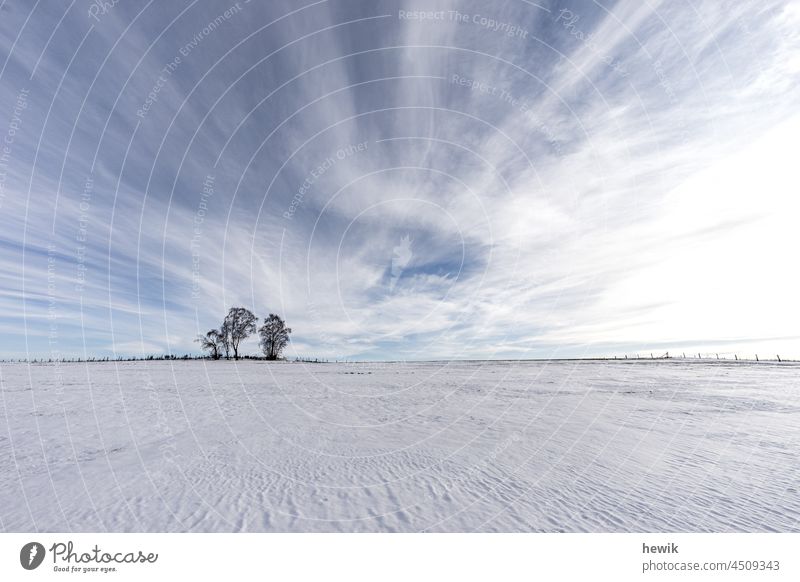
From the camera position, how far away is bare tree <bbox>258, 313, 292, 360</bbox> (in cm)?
8581

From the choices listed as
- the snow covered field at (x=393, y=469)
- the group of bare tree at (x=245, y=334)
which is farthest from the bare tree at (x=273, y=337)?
the snow covered field at (x=393, y=469)

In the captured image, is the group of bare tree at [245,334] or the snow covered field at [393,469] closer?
the snow covered field at [393,469]

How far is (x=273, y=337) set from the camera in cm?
8575

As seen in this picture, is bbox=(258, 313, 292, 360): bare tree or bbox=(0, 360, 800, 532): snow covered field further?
bbox=(258, 313, 292, 360): bare tree

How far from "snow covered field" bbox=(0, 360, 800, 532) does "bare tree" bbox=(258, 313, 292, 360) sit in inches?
2863

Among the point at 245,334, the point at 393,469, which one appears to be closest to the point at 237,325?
the point at 245,334

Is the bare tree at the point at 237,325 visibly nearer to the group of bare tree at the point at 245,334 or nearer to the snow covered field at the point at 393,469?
the group of bare tree at the point at 245,334

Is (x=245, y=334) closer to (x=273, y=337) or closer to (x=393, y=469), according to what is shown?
(x=273, y=337)

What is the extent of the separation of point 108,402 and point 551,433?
19488mm

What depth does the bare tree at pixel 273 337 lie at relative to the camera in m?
85.8

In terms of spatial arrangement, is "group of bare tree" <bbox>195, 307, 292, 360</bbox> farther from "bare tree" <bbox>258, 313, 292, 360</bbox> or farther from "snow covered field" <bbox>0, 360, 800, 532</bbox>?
"snow covered field" <bbox>0, 360, 800, 532</bbox>

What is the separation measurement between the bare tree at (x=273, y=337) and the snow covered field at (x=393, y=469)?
7273 centimetres

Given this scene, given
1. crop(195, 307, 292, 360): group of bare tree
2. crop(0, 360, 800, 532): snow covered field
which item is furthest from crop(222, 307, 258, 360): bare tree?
crop(0, 360, 800, 532): snow covered field

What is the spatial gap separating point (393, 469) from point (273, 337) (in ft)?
278
